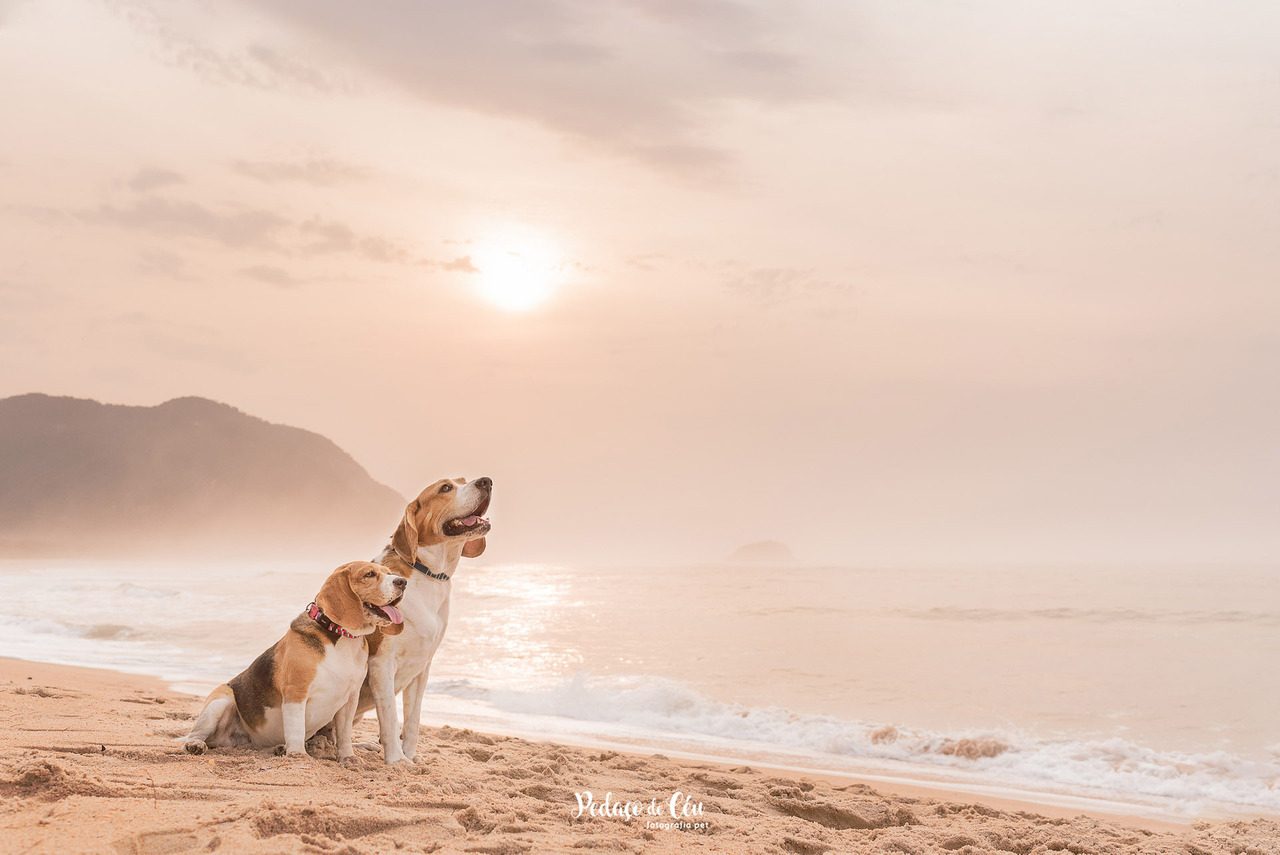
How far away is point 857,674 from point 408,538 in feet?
29.5

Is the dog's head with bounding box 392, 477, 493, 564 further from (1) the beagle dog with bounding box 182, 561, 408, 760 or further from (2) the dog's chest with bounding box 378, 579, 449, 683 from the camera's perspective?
(1) the beagle dog with bounding box 182, 561, 408, 760

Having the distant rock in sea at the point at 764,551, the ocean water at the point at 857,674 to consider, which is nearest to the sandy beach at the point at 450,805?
the ocean water at the point at 857,674

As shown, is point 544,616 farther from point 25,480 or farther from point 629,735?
point 25,480

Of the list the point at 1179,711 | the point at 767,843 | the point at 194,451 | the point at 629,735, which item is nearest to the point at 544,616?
the point at 629,735

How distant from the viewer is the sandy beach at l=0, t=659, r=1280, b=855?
3143 millimetres

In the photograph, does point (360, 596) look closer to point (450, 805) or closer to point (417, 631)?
point (417, 631)

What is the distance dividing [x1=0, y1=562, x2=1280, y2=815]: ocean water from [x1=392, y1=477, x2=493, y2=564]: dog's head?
374cm

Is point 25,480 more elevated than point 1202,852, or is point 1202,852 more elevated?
point 25,480

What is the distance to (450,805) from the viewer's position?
3928 mm

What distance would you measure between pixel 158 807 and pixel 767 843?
8.77 ft

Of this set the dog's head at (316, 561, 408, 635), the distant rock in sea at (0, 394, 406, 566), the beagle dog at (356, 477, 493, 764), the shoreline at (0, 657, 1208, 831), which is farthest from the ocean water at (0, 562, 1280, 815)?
the distant rock in sea at (0, 394, 406, 566)

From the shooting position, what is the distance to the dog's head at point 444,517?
15.1ft

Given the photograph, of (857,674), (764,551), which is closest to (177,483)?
(764,551)

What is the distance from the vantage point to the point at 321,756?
4500 millimetres
